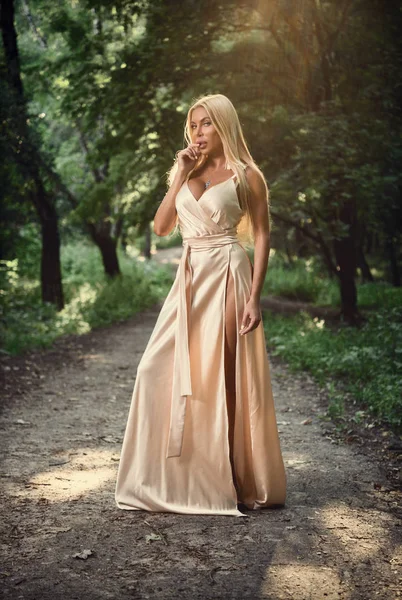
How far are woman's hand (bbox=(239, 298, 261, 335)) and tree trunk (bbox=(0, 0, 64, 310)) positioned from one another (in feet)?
29.0

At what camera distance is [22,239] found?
19.2 meters

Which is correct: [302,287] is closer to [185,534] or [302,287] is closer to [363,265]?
[363,265]

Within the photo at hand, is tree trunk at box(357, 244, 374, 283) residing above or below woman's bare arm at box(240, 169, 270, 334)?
below

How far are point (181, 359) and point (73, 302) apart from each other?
42.9 ft

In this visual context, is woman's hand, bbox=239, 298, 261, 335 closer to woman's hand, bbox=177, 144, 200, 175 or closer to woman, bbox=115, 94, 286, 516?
woman, bbox=115, 94, 286, 516

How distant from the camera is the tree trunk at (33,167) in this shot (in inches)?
463

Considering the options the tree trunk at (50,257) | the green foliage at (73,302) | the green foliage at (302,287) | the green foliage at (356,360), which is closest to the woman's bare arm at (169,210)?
the green foliage at (356,360)

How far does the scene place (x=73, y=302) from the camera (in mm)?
16469

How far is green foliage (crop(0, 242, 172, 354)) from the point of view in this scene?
445 inches

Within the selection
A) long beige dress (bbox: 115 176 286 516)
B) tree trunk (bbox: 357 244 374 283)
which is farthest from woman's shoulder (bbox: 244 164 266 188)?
tree trunk (bbox: 357 244 374 283)

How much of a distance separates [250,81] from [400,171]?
3.47 m

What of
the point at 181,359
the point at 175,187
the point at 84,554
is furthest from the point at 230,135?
the point at 84,554

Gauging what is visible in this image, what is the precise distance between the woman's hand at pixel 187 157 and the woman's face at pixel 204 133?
39 millimetres

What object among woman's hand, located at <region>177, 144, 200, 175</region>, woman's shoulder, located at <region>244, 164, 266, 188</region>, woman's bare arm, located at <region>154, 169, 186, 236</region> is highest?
woman's hand, located at <region>177, 144, 200, 175</region>
